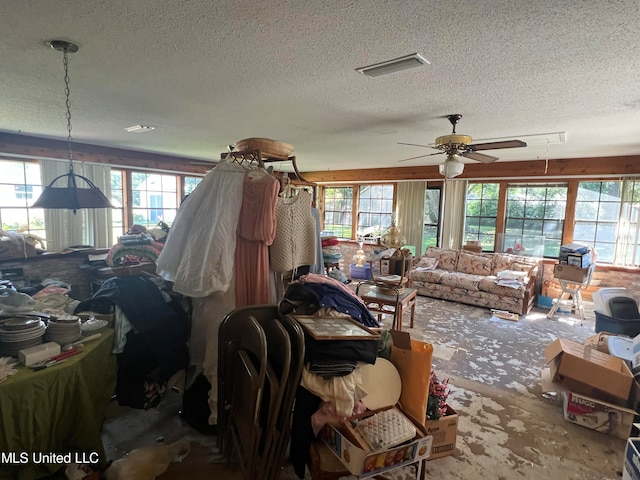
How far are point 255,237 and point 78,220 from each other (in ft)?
14.1

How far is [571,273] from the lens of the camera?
4637 millimetres

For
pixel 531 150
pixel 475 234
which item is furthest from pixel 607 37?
pixel 475 234

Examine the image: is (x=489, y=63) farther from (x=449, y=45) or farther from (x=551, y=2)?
(x=551, y=2)

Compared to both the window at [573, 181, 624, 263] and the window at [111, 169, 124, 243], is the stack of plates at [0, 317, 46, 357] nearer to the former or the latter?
the window at [111, 169, 124, 243]

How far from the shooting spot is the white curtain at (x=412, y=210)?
682cm

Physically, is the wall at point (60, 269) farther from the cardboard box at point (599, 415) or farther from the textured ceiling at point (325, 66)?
the cardboard box at point (599, 415)

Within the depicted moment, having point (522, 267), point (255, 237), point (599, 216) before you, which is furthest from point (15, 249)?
point (599, 216)

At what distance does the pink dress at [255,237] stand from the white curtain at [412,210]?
5.30 meters

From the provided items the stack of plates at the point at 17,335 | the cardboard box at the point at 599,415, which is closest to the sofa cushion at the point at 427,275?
the cardboard box at the point at 599,415

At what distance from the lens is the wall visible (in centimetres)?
369

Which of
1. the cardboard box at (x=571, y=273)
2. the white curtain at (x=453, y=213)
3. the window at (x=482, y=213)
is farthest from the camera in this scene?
the white curtain at (x=453, y=213)

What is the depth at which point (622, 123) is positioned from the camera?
3205 millimetres

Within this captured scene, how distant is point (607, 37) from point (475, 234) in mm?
5092

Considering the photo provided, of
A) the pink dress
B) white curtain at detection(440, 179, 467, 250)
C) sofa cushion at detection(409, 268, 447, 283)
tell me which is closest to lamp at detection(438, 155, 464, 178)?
the pink dress
